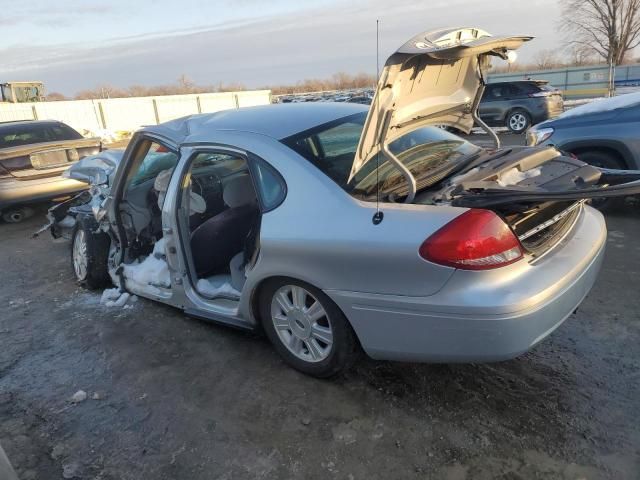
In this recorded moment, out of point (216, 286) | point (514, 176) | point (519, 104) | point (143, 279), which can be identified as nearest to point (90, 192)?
point (143, 279)

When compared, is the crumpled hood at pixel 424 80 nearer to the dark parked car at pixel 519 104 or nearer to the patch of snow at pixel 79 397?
the patch of snow at pixel 79 397

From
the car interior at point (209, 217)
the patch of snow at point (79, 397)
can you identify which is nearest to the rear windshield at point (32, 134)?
the car interior at point (209, 217)

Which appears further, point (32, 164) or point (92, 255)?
point (32, 164)

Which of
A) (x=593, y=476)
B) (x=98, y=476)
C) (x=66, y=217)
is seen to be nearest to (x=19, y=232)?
(x=66, y=217)

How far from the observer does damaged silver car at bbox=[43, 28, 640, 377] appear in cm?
230

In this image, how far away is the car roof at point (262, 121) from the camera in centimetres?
317

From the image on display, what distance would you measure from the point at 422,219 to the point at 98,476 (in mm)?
1986

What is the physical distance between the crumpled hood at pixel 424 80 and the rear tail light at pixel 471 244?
0.58 meters

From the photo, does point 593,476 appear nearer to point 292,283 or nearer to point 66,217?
point 292,283

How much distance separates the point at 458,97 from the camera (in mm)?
3275

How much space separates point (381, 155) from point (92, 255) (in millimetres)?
3043

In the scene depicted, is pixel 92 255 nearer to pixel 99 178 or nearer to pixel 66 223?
pixel 99 178

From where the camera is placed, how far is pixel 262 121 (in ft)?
10.8

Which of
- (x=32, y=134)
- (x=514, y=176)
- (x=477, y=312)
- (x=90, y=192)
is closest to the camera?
(x=477, y=312)
